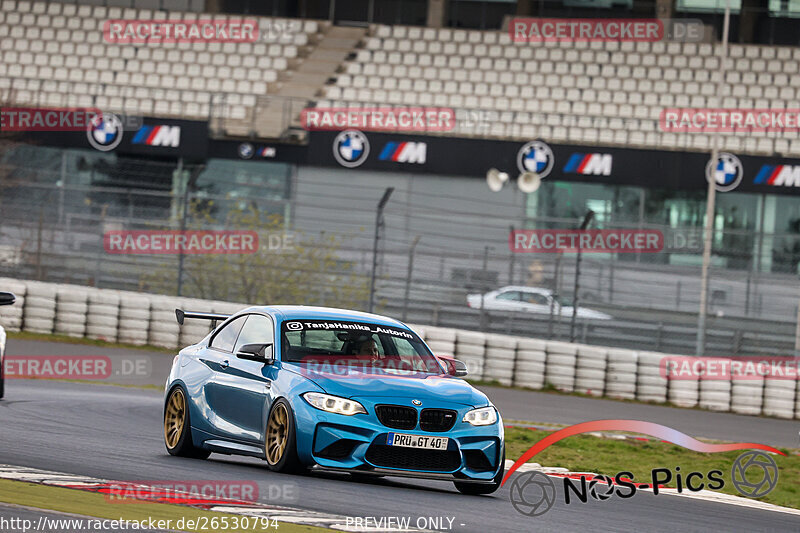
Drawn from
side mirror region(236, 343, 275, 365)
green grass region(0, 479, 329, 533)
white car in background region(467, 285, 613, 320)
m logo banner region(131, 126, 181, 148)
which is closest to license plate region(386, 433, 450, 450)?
side mirror region(236, 343, 275, 365)

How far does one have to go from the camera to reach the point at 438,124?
28.4 meters

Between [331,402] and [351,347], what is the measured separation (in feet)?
3.09

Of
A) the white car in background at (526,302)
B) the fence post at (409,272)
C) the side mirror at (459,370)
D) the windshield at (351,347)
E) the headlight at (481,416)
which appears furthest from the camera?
the white car in background at (526,302)

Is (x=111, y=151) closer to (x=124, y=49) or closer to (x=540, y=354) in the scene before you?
(x=124, y=49)

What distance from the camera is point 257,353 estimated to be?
8961 mm

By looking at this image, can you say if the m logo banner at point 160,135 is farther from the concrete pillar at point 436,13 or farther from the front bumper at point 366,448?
the front bumper at point 366,448

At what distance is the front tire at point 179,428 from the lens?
9.41 m

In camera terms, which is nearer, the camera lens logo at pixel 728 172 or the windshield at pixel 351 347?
the windshield at pixel 351 347

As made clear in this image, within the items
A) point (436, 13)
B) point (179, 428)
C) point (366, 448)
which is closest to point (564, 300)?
point (179, 428)

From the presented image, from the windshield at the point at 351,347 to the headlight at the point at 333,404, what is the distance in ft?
2.14

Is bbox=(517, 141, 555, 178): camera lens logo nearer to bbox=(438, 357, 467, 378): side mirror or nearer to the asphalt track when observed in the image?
the asphalt track

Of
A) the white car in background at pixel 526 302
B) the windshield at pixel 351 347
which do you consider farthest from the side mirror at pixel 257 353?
the white car in background at pixel 526 302

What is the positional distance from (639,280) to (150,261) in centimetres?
822

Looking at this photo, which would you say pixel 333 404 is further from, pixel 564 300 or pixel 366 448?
pixel 564 300
